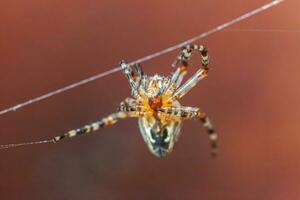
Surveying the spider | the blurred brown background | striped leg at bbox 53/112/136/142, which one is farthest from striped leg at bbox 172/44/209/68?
the blurred brown background

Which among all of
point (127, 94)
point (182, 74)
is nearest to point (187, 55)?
point (182, 74)

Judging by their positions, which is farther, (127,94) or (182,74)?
(127,94)

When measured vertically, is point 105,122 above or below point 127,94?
below

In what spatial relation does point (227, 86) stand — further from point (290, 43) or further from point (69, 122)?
point (69, 122)

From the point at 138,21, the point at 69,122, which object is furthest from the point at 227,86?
the point at 69,122

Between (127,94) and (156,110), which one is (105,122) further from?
(127,94)

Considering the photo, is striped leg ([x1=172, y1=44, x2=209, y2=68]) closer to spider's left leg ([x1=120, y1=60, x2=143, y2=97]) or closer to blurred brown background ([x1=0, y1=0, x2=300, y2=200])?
spider's left leg ([x1=120, y1=60, x2=143, y2=97])
